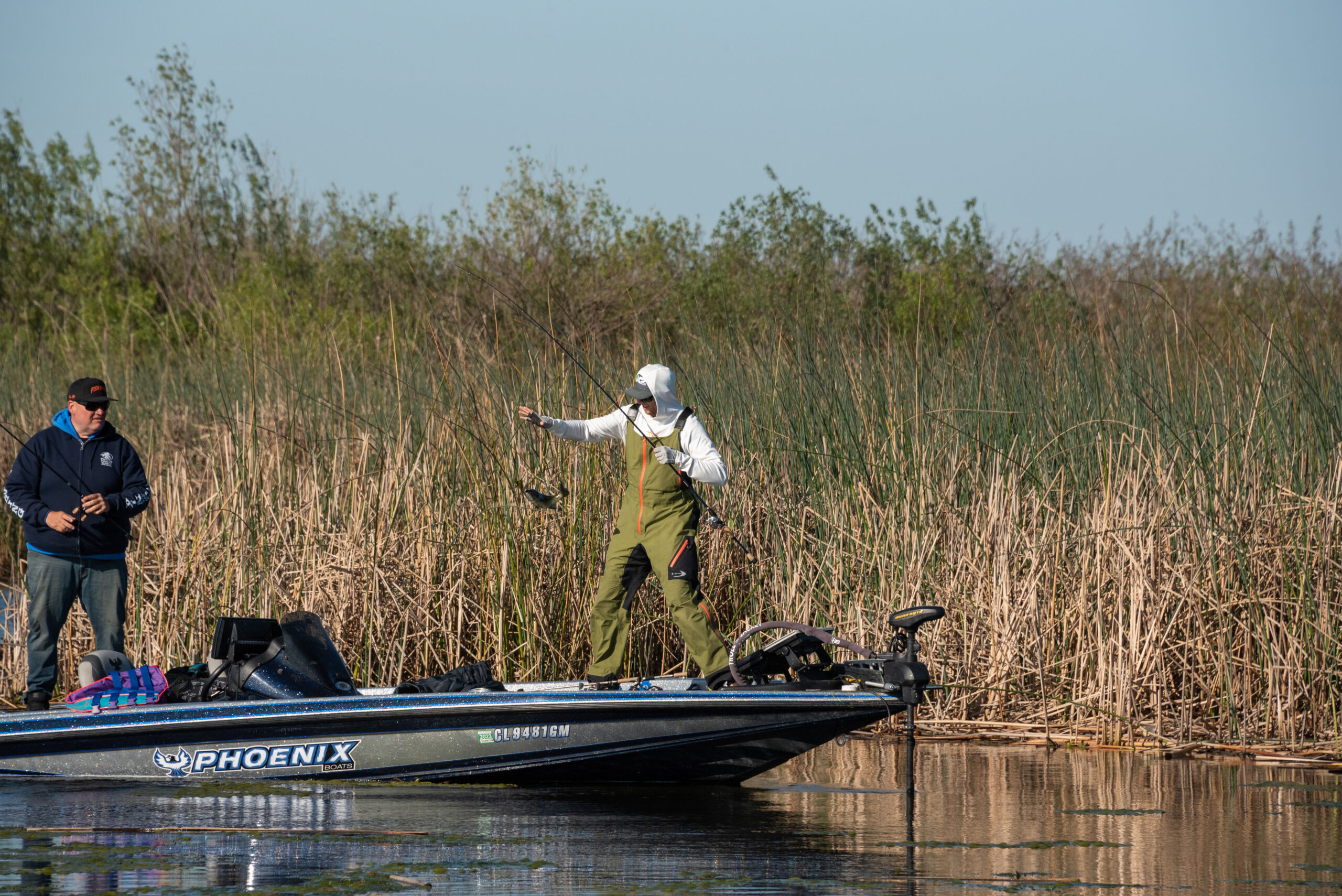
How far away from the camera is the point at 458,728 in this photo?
6695 mm

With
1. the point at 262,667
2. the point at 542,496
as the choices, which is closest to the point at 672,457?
the point at 542,496

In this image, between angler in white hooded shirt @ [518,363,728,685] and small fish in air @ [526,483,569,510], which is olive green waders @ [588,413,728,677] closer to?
angler in white hooded shirt @ [518,363,728,685]

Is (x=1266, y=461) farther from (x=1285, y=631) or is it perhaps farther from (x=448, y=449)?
(x=448, y=449)

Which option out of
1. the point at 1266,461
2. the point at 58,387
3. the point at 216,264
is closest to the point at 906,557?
the point at 1266,461

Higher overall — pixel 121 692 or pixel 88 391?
pixel 88 391

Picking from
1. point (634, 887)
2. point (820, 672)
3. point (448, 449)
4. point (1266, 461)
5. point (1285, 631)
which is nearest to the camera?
point (634, 887)

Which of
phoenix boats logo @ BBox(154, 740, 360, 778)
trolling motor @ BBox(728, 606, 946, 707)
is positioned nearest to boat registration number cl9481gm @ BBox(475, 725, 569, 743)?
phoenix boats logo @ BBox(154, 740, 360, 778)

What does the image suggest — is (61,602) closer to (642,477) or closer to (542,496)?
(542,496)

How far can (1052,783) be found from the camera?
6.98 meters

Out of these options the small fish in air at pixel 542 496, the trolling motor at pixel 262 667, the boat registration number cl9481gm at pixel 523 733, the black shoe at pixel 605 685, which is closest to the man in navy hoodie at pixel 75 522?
the trolling motor at pixel 262 667

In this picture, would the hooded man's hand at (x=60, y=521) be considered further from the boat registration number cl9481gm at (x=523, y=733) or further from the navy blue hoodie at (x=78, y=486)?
the boat registration number cl9481gm at (x=523, y=733)

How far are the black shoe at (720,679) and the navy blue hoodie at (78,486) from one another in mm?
3046

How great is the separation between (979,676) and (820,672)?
2.19 m

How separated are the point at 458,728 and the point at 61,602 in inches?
101
